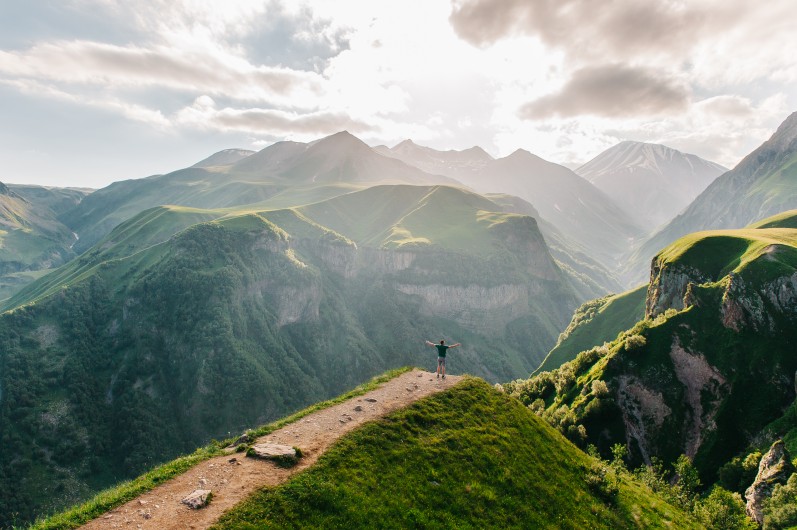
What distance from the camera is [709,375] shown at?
71812mm

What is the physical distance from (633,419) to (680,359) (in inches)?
617

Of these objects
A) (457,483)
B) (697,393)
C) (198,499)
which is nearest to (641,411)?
(697,393)

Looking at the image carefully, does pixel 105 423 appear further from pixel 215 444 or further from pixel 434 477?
pixel 434 477

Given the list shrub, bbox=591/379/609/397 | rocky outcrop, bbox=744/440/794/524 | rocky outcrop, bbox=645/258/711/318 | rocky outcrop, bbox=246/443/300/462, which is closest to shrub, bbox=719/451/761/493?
rocky outcrop, bbox=744/440/794/524

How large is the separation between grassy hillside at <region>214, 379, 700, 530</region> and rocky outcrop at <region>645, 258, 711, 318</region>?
71.2m

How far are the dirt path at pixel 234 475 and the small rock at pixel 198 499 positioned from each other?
0.76 feet

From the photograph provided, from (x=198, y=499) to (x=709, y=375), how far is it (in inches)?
3380

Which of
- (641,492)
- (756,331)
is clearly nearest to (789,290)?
(756,331)

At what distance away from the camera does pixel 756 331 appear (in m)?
71.2

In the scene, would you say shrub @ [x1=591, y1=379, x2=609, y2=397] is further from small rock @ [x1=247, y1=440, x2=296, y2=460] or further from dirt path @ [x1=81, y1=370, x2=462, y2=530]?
small rock @ [x1=247, y1=440, x2=296, y2=460]

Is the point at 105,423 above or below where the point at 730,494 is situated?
below

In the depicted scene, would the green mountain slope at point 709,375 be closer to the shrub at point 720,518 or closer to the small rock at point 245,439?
the shrub at point 720,518

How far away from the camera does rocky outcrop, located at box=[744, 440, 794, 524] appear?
139 ft

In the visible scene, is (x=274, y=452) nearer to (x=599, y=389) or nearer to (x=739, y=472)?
(x=739, y=472)
